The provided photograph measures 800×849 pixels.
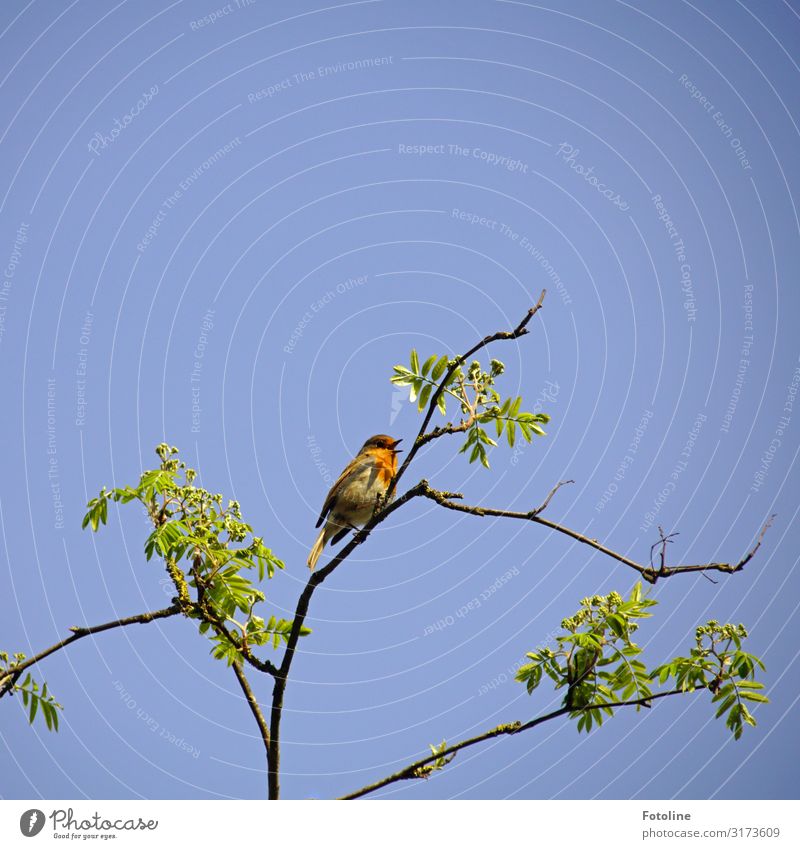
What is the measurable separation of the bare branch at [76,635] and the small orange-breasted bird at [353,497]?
4014 millimetres

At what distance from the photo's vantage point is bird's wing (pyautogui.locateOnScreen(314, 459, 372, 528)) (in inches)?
392

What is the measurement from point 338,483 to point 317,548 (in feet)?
2.49

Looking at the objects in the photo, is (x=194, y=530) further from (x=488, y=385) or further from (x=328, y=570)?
(x=488, y=385)

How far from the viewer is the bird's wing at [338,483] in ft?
32.7

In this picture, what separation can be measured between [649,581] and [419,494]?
1570mm

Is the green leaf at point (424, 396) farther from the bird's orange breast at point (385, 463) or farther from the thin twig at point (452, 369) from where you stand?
the bird's orange breast at point (385, 463)

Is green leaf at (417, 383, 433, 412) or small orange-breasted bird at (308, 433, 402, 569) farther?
small orange-breasted bird at (308, 433, 402, 569)

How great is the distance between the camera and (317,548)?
10008 mm

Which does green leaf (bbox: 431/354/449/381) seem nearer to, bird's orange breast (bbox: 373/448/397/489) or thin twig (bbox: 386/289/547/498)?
thin twig (bbox: 386/289/547/498)

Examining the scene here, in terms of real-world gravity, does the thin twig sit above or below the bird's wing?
below

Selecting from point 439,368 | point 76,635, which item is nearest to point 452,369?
point 439,368

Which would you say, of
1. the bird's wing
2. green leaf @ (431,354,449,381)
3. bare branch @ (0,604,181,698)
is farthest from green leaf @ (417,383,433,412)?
the bird's wing

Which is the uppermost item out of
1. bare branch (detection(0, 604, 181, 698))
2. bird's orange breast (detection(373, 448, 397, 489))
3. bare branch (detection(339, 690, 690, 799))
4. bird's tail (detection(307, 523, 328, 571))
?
bird's orange breast (detection(373, 448, 397, 489))
